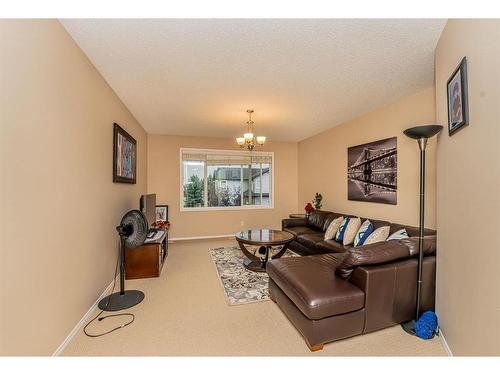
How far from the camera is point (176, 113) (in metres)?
3.86

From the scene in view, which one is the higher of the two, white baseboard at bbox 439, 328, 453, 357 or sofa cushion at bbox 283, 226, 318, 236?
sofa cushion at bbox 283, 226, 318, 236

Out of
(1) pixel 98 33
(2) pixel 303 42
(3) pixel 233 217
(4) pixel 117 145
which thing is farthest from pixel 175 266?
(2) pixel 303 42

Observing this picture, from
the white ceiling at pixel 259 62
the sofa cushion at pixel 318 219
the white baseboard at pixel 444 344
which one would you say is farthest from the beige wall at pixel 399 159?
the white baseboard at pixel 444 344

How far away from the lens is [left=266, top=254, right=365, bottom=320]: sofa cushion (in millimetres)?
1743

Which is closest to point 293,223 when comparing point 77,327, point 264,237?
point 264,237

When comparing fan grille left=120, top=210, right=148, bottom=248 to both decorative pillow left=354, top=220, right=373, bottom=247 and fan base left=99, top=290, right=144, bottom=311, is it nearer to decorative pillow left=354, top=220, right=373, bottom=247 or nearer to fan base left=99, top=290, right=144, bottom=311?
fan base left=99, top=290, right=144, bottom=311

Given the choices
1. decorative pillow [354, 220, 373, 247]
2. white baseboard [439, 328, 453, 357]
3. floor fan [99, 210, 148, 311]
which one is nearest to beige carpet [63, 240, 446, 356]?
white baseboard [439, 328, 453, 357]

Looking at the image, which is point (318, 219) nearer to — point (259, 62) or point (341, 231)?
point (341, 231)

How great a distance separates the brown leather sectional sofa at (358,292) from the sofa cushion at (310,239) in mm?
1488

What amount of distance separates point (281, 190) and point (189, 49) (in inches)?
177

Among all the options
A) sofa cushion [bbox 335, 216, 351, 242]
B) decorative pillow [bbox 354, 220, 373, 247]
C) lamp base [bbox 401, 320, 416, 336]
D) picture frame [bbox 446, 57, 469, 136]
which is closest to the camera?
picture frame [bbox 446, 57, 469, 136]

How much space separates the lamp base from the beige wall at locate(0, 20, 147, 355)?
270 centimetres

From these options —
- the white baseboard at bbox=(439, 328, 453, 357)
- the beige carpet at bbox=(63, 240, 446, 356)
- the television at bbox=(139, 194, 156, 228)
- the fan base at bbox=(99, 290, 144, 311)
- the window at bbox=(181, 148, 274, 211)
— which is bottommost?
the beige carpet at bbox=(63, 240, 446, 356)

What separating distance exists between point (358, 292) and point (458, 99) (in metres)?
1.54
